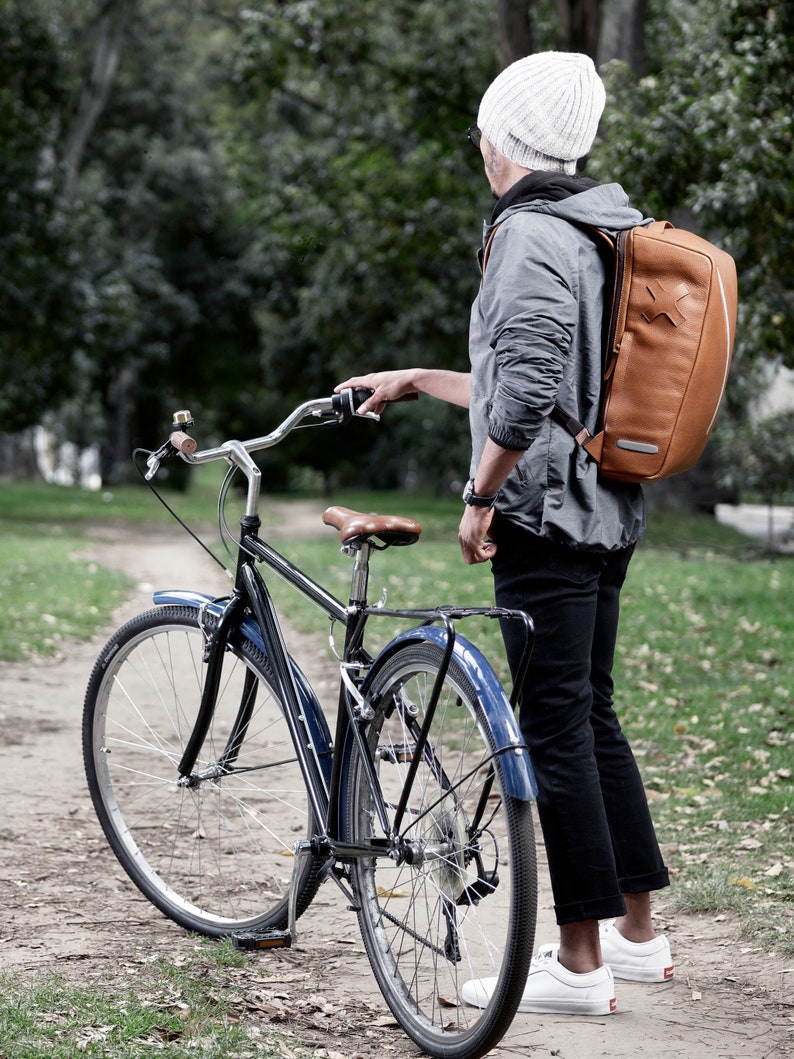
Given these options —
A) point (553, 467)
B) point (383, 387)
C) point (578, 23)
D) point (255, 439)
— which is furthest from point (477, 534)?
point (578, 23)

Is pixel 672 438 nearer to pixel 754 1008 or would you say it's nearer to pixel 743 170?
pixel 754 1008

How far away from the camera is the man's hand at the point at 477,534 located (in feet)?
9.96

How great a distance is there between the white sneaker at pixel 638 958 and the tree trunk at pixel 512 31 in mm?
13464

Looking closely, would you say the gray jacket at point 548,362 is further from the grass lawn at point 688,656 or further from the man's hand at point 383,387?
the grass lawn at point 688,656

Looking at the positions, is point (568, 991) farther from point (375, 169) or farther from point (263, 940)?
point (375, 169)

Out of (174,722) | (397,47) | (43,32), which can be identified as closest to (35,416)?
(43,32)

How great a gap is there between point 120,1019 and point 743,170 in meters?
7.07

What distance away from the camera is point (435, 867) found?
315 cm

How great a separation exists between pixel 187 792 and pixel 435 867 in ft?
3.88

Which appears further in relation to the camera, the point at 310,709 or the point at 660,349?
the point at 310,709

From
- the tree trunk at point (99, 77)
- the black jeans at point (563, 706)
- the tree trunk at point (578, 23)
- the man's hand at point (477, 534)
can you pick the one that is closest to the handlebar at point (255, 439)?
the man's hand at point (477, 534)

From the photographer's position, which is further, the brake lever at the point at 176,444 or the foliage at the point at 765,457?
the foliage at the point at 765,457

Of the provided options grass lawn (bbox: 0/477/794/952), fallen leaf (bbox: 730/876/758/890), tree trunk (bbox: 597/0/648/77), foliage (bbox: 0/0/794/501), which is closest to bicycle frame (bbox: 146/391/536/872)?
grass lawn (bbox: 0/477/794/952)

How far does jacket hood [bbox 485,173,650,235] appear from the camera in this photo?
298 cm
